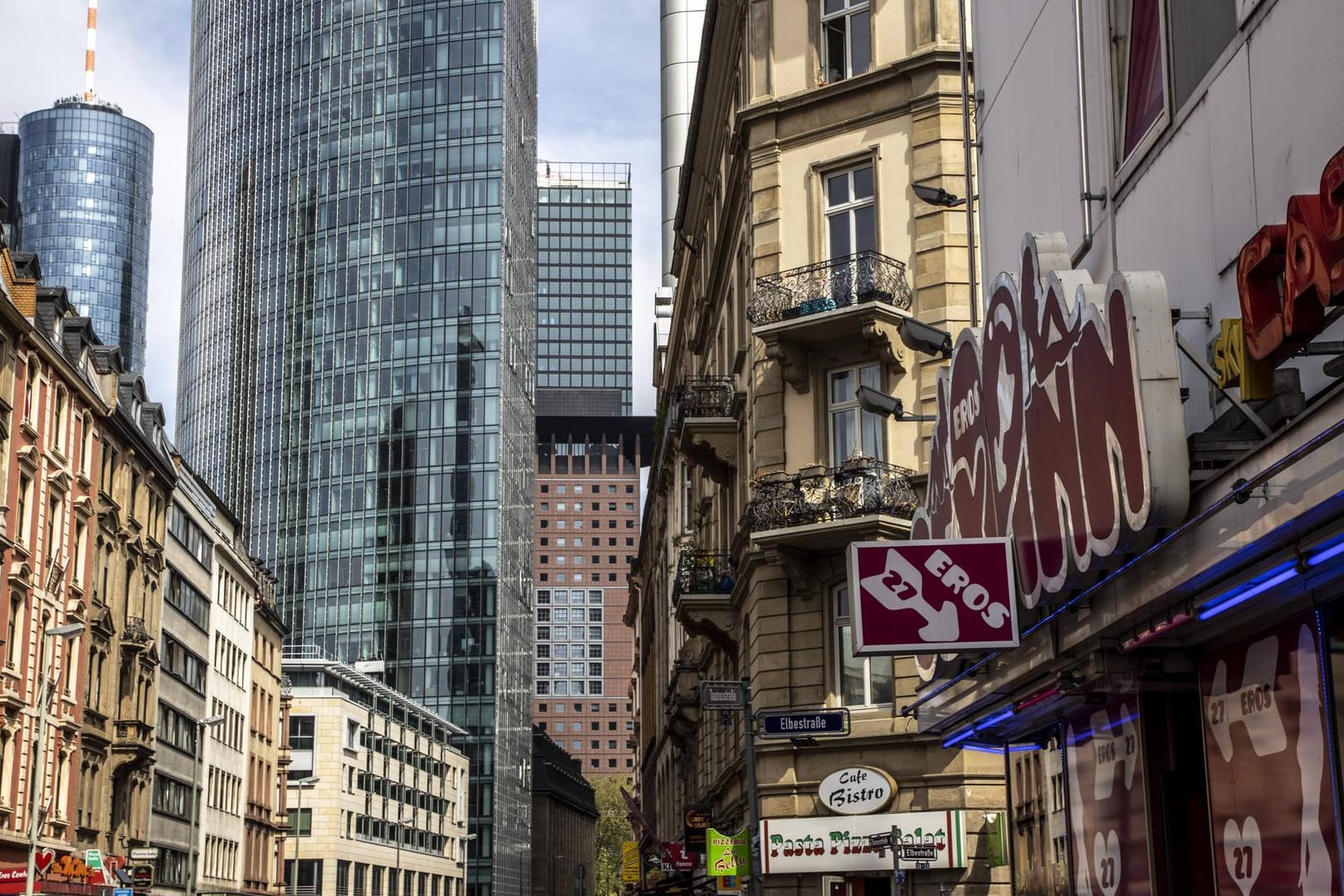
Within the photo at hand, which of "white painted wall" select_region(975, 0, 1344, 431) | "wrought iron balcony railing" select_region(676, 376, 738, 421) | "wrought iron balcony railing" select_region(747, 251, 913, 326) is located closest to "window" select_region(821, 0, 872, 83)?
"wrought iron balcony railing" select_region(747, 251, 913, 326)

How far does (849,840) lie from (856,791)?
91cm

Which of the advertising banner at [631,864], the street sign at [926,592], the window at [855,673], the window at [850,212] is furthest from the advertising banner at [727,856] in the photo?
the advertising banner at [631,864]

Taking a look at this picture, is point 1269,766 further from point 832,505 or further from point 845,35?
point 845,35

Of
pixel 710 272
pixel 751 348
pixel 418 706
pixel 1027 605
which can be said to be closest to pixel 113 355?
pixel 710 272

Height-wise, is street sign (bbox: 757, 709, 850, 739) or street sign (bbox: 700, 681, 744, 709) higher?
street sign (bbox: 700, 681, 744, 709)

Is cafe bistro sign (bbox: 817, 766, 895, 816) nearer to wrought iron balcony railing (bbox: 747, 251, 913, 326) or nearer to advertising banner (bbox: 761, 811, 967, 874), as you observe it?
advertising banner (bbox: 761, 811, 967, 874)

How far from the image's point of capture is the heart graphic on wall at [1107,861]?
A: 15.8 m

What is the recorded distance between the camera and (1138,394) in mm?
11648

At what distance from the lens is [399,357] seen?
152m

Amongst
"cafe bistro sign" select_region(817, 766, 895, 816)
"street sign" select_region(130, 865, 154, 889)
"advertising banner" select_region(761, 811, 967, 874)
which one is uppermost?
"cafe bistro sign" select_region(817, 766, 895, 816)

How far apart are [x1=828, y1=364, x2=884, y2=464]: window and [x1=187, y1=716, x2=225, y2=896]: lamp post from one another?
37.5 metres

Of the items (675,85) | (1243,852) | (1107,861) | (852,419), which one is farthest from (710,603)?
(675,85)

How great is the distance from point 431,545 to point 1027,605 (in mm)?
135620

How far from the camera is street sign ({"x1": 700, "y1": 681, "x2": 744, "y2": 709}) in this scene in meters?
27.0
